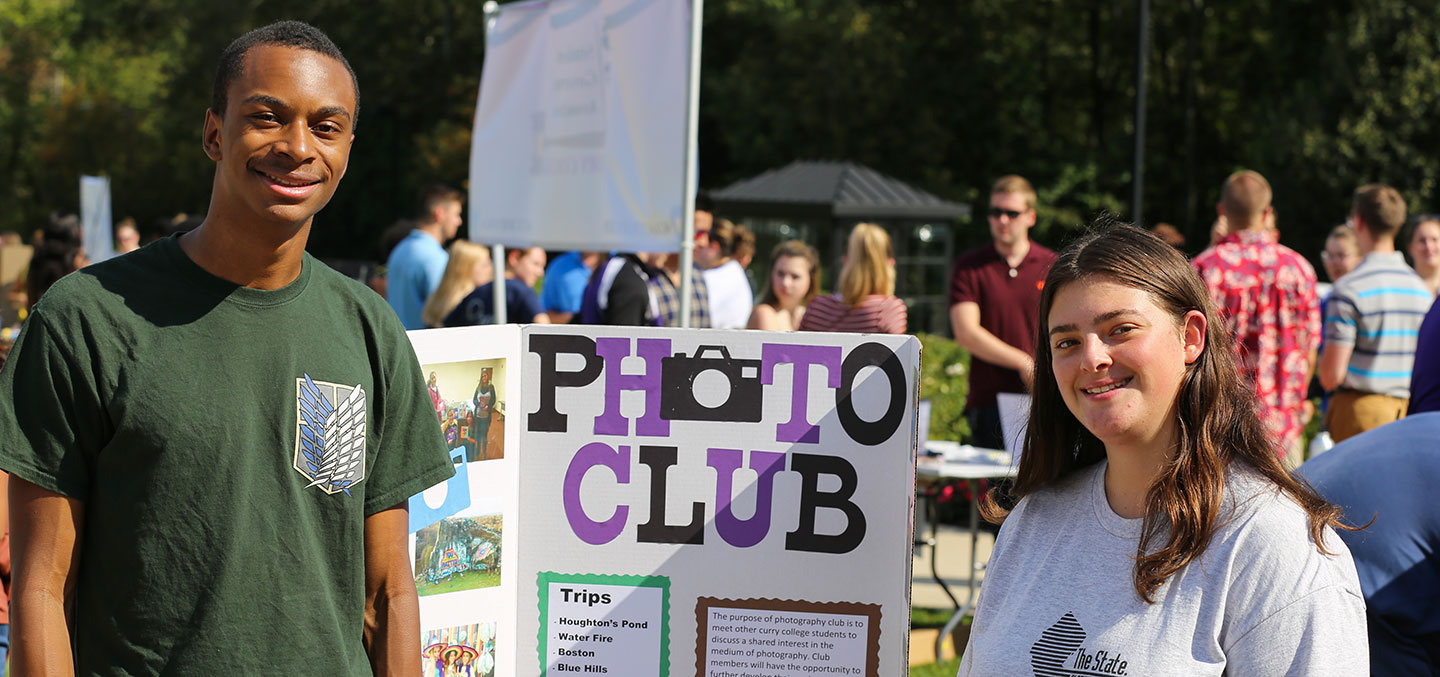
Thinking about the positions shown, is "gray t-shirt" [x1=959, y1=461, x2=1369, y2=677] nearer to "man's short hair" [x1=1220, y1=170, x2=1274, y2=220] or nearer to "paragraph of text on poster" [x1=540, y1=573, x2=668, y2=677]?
"paragraph of text on poster" [x1=540, y1=573, x2=668, y2=677]

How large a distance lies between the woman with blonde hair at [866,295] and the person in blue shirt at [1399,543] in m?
3.25

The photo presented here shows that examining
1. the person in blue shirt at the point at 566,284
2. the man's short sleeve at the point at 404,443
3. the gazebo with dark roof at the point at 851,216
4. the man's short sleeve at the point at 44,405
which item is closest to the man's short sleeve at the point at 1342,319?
the person in blue shirt at the point at 566,284

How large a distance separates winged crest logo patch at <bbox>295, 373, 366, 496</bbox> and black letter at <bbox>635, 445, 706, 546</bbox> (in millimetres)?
922

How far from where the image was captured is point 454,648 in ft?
8.86

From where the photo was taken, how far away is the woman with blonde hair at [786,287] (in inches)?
254

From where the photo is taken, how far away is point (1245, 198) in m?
5.82

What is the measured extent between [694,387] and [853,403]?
1.11 feet

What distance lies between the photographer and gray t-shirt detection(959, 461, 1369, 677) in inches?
75.3

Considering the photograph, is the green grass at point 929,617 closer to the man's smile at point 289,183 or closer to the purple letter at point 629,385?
the purple letter at point 629,385

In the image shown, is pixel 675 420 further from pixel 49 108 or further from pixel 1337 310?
pixel 49 108

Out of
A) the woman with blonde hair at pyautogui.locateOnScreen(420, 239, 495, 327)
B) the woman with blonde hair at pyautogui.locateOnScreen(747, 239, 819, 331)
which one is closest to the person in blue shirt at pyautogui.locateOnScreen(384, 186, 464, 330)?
the woman with blonde hair at pyautogui.locateOnScreen(420, 239, 495, 327)

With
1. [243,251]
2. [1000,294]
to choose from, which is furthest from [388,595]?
[1000,294]

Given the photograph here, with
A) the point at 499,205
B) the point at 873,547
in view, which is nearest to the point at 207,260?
the point at 873,547

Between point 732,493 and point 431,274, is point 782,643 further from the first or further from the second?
point 431,274
